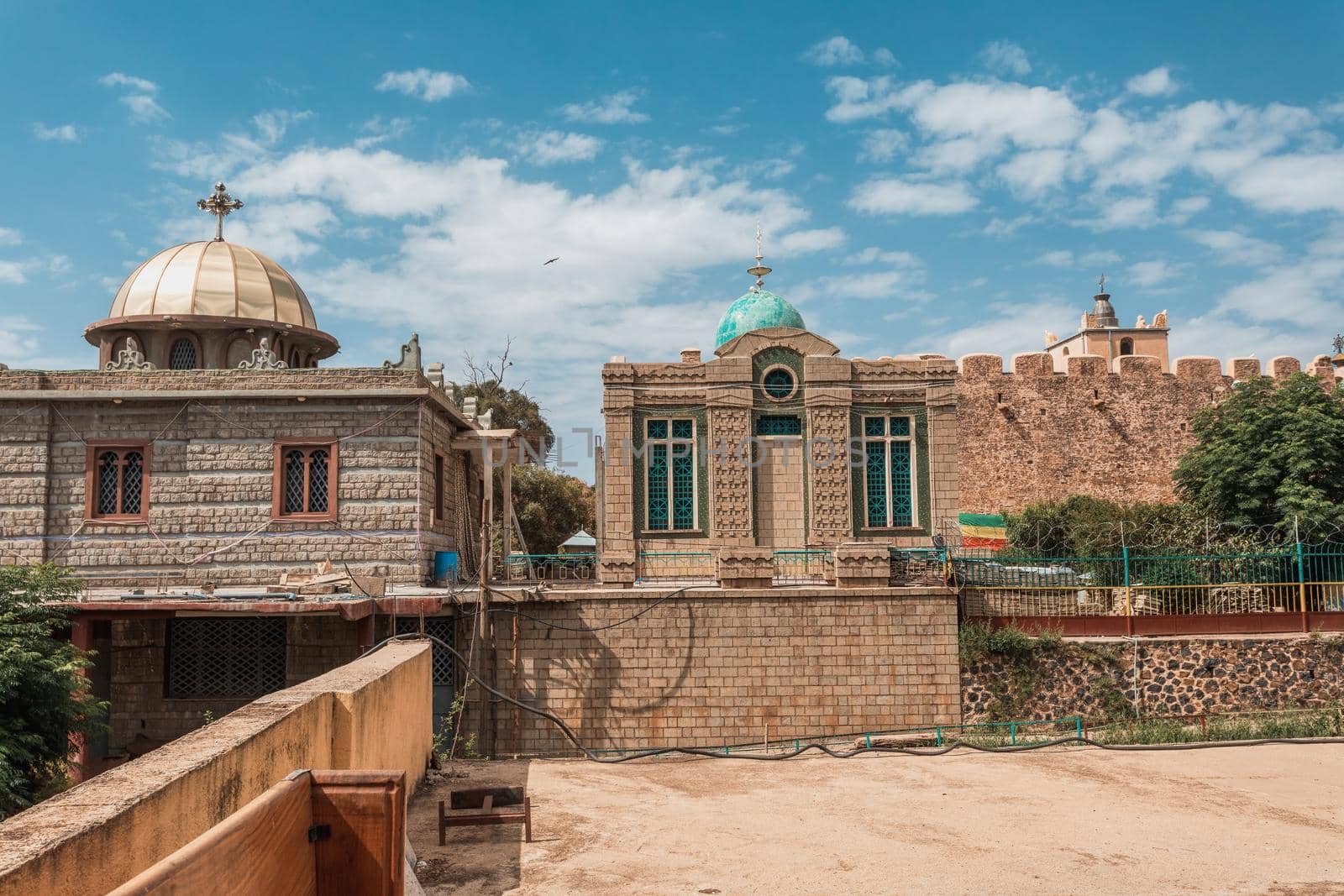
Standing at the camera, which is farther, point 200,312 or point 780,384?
point 200,312

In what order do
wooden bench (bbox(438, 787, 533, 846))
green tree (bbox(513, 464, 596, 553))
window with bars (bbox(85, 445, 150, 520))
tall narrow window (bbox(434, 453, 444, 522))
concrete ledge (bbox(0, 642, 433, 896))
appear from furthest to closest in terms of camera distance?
green tree (bbox(513, 464, 596, 553)) < tall narrow window (bbox(434, 453, 444, 522)) < window with bars (bbox(85, 445, 150, 520)) < wooden bench (bbox(438, 787, 533, 846)) < concrete ledge (bbox(0, 642, 433, 896))

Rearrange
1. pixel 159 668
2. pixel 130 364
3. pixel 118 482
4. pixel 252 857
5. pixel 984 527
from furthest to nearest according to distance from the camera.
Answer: pixel 984 527, pixel 130 364, pixel 118 482, pixel 159 668, pixel 252 857

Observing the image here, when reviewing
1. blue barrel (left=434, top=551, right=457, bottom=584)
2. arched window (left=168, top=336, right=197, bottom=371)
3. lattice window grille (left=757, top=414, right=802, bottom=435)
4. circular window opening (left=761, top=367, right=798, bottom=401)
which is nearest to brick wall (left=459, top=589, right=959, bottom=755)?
blue barrel (left=434, top=551, right=457, bottom=584)

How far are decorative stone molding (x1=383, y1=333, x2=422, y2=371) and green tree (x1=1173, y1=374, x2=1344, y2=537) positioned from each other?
1680cm

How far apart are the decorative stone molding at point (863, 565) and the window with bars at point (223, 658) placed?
351 inches

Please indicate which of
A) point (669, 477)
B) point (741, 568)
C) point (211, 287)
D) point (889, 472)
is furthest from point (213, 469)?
point (889, 472)

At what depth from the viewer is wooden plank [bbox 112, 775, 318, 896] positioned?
2.04m

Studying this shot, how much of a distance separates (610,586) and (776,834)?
29.1 ft

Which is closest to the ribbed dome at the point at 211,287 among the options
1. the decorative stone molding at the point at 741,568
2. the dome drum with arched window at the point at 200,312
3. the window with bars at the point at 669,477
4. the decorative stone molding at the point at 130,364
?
the dome drum with arched window at the point at 200,312

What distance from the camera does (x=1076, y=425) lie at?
32.8m

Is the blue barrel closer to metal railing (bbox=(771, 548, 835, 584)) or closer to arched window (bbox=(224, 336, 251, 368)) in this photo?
metal railing (bbox=(771, 548, 835, 584))

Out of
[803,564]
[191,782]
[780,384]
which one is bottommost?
[191,782]

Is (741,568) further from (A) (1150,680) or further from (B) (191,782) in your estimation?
(B) (191,782)

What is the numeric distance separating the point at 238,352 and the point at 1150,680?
1767 centimetres
